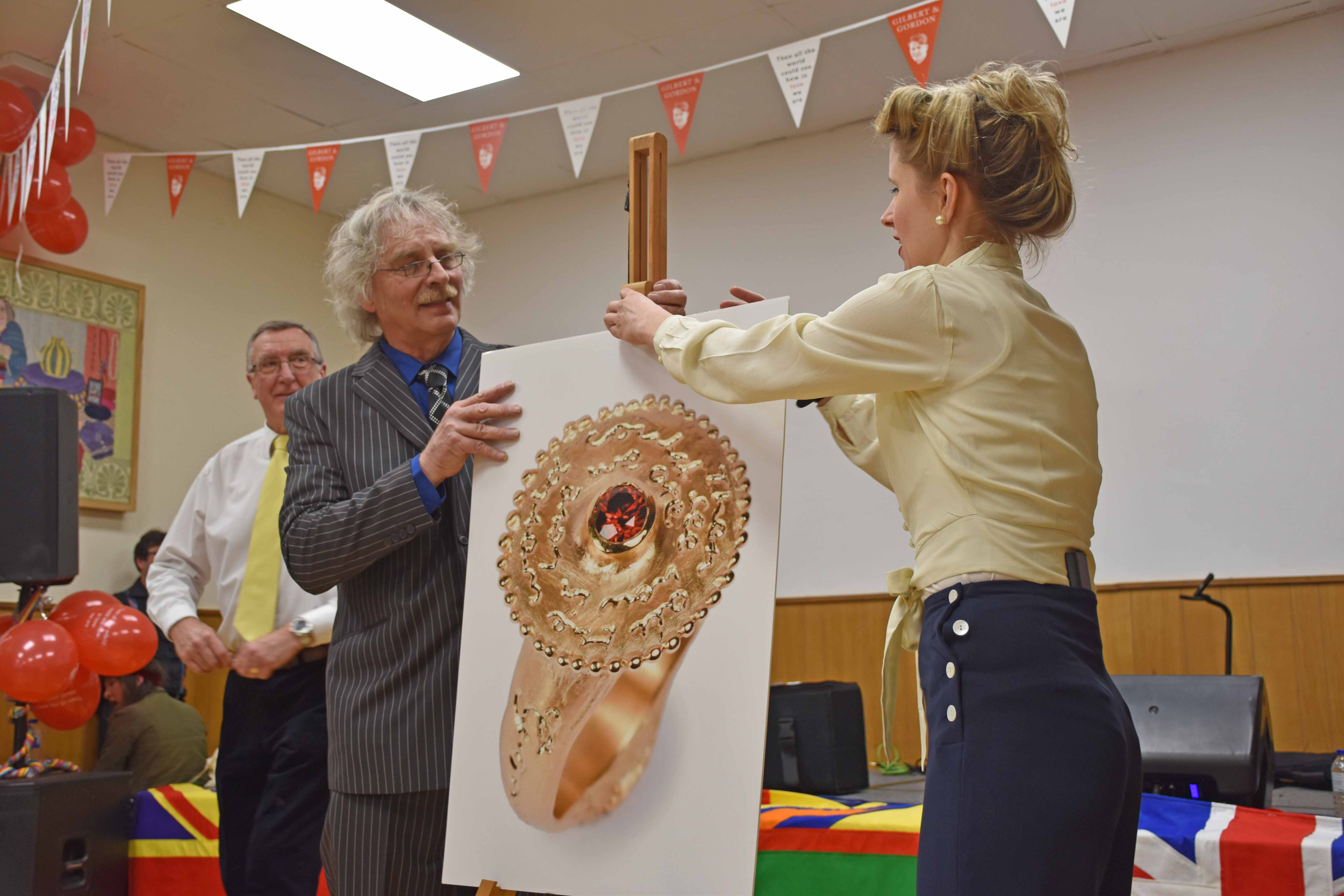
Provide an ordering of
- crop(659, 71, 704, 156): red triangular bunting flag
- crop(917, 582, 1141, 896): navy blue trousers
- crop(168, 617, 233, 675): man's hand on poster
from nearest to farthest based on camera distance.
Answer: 1. crop(917, 582, 1141, 896): navy blue trousers
2. crop(168, 617, 233, 675): man's hand on poster
3. crop(659, 71, 704, 156): red triangular bunting flag

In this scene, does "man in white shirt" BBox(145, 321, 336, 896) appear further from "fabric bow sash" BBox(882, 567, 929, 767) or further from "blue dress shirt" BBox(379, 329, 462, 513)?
"fabric bow sash" BBox(882, 567, 929, 767)

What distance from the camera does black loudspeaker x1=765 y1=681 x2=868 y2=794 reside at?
3287 millimetres

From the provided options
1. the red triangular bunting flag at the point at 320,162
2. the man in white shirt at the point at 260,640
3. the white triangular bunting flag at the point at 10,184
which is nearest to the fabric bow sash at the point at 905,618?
the man in white shirt at the point at 260,640

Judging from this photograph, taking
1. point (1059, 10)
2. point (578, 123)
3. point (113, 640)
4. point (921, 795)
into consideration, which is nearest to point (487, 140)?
point (578, 123)

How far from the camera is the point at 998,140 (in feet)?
4.10

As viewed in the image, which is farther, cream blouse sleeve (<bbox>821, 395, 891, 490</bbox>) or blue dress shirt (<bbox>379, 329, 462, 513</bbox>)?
blue dress shirt (<bbox>379, 329, 462, 513</bbox>)

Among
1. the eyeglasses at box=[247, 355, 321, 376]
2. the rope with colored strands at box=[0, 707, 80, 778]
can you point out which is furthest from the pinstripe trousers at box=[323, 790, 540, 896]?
the rope with colored strands at box=[0, 707, 80, 778]

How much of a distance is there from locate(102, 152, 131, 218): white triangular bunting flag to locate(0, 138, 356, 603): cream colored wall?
0.20 meters

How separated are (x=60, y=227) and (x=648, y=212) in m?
3.87

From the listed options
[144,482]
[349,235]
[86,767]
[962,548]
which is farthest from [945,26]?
[86,767]

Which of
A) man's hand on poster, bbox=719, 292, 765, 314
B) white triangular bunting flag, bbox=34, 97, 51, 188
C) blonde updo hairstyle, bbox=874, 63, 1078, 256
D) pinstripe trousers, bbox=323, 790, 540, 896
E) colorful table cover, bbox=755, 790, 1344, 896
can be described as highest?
white triangular bunting flag, bbox=34, 97, 51, 188

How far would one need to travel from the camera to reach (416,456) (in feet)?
5.57

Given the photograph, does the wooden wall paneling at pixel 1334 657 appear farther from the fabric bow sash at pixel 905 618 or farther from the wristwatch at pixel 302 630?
the wristwatch at pixel 302 630

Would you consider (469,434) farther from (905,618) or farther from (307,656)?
(307,656)
